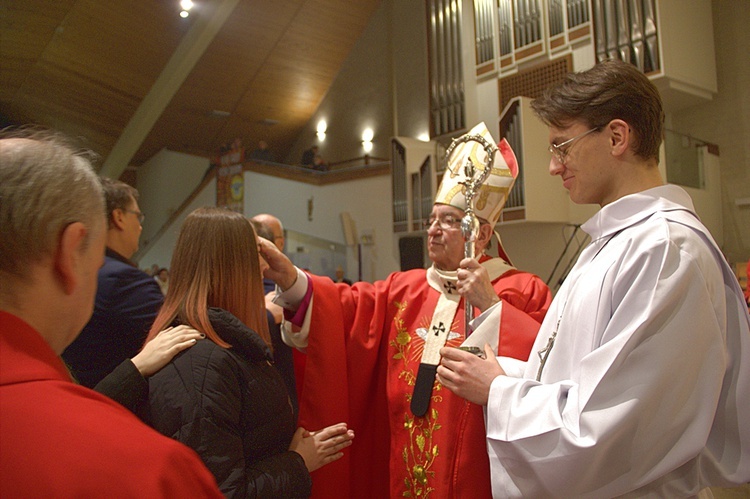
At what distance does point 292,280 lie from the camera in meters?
2.32

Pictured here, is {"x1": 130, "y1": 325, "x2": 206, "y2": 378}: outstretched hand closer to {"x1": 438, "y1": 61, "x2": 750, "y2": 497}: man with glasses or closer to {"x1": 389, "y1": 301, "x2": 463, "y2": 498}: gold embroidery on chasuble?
{"x1": 438, "y1": 61, "x2": 750, "y2": 497}: man with glasses

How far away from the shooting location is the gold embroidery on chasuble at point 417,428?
2104mm

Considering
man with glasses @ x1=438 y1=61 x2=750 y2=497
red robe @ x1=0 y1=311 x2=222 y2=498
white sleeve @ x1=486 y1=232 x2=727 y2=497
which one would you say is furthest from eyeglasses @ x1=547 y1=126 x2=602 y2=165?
red robe @ x1=0 y1=311 x2=222 y2=498

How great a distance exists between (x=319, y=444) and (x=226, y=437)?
38cm

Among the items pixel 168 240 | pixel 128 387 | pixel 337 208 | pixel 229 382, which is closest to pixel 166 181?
pixel 168 240

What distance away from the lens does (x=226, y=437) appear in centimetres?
137

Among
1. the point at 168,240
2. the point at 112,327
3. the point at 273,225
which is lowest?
the point at 112,327

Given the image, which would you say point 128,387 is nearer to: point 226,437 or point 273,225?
point 226,437

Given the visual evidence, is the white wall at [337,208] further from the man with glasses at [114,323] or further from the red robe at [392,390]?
the man with glasses at [114,323]

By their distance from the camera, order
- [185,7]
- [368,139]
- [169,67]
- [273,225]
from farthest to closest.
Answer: [368,139], [169,67], [185,7], [273,225]

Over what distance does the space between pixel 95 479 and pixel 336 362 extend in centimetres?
170

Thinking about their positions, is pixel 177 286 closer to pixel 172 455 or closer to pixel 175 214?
pixel 172 455

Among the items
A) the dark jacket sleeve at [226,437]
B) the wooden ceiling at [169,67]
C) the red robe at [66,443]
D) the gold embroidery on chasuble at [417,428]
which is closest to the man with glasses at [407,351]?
the gold embroidery on chasuble at [417,428]

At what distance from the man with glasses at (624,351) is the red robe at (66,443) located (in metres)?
0.77
